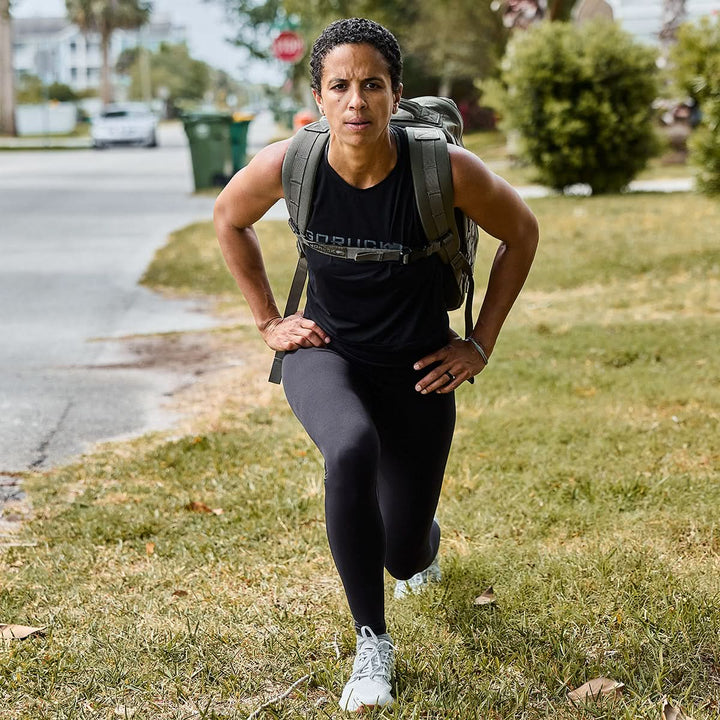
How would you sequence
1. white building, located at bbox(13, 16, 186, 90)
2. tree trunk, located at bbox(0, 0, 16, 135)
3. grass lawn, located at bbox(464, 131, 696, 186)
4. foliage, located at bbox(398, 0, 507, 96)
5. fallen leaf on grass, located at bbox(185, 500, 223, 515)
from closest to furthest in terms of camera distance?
1. fallen leaf on grass, located at bbox(185, 500, 223, 515)
2. grass lawn, located at bbox(464, 131, 696, 186)
3. foliage, located at bbox(398, 0, 507, 96)
4. tree trunk, located at bbox(0, 0, 16, 135)
5. white building, located at bbox(13, 16, 186, 90)

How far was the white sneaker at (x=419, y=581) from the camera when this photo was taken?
→ 3.84 meters

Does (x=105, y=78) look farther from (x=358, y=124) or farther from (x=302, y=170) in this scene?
(x=358, y=124)

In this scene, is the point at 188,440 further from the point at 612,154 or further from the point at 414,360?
the point at 612,154

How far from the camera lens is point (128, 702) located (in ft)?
10.4

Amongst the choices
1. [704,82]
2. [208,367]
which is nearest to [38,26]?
[704,82]

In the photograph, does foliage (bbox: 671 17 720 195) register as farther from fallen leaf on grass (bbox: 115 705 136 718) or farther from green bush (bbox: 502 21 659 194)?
fallen leaf on grass (bbox: 115 705 136 718)

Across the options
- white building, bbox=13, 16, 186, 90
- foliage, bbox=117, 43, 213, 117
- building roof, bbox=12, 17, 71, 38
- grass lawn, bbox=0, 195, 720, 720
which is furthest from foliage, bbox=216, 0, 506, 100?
building roof, bbox=12, 17, 71, 38

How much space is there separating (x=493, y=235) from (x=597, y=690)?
130 cm

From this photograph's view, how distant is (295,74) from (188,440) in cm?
4577

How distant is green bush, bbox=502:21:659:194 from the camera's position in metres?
18.0

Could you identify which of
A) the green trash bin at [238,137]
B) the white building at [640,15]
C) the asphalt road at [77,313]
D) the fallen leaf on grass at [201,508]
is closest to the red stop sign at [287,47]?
the green trash bin at [238,137]

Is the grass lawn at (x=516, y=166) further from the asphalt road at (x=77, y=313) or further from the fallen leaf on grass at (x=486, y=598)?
the fallen leaf on grass at (x=486, y=598)

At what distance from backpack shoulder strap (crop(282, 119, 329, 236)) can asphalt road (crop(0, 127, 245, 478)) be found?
2.86 meters

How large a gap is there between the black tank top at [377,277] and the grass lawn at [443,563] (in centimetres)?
92
